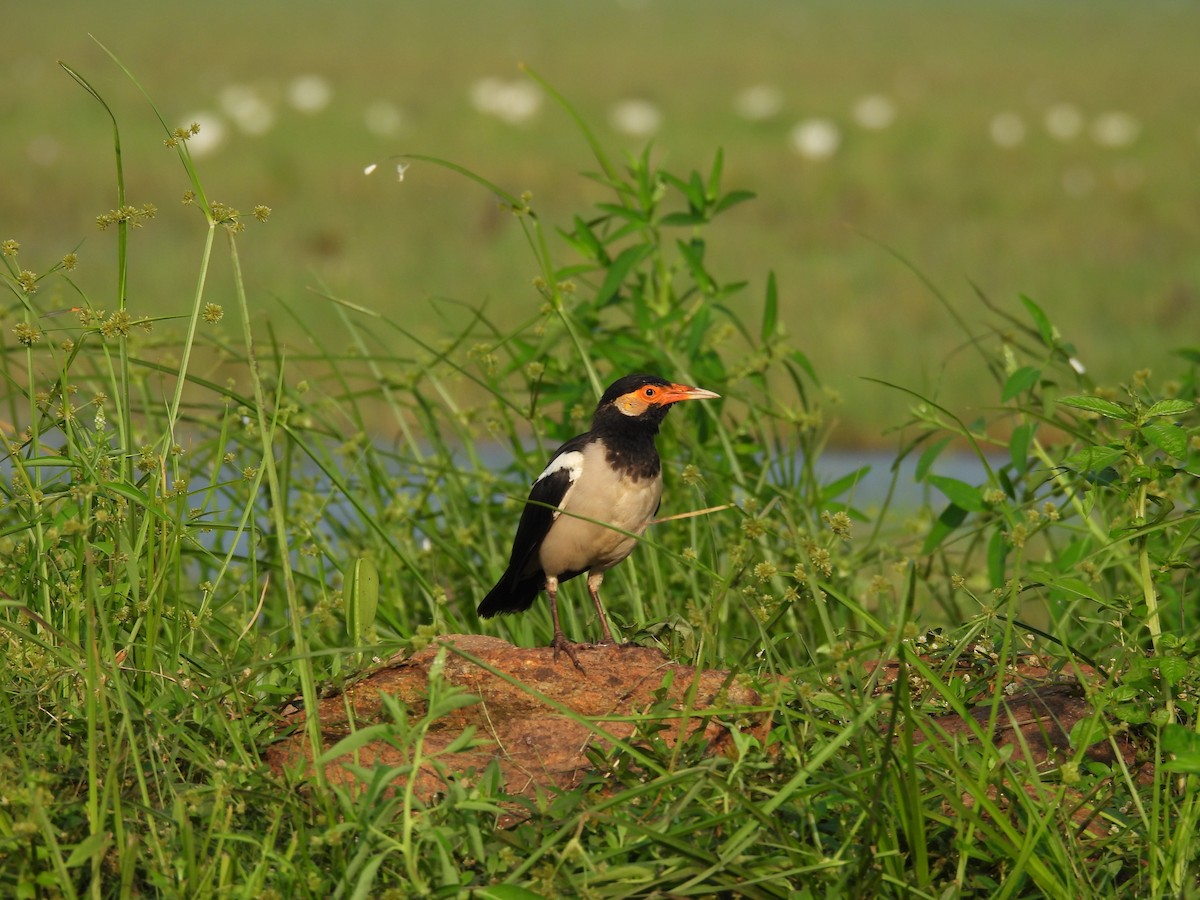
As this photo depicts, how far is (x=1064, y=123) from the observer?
2119 cm

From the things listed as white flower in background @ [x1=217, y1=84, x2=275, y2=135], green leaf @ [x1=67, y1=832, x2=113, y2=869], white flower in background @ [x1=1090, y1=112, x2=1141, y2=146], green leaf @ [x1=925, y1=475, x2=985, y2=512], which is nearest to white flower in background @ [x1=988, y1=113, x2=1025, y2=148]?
white flower in background @ [x1=1090, y1=112, x2=1141, y2=146]

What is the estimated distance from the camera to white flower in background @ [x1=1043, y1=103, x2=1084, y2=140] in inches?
819

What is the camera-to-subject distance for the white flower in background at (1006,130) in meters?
20.4

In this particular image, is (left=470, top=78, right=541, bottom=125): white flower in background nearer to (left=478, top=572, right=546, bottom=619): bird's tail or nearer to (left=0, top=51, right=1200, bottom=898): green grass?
(left=478, top=572, right=546, bottom=619): bird's tail

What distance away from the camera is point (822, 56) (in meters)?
29.2

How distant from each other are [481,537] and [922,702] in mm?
2195

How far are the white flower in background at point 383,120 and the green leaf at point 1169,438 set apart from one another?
18.4 m

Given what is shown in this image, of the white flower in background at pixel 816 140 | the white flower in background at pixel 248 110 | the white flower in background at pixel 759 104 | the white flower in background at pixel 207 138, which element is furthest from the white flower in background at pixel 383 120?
the white flower in background at pixel 816 140

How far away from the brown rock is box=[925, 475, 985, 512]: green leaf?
1233 millimetres

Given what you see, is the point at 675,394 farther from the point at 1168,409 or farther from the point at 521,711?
the point at 1168,409

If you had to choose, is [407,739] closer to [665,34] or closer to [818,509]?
[818,509]

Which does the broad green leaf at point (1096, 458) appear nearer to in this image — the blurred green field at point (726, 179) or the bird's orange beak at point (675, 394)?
the bird's orange beak at point (675, 394)

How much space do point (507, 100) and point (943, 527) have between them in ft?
60.9

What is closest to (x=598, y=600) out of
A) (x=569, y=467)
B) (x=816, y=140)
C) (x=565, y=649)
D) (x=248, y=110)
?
(x=569, y=467)
